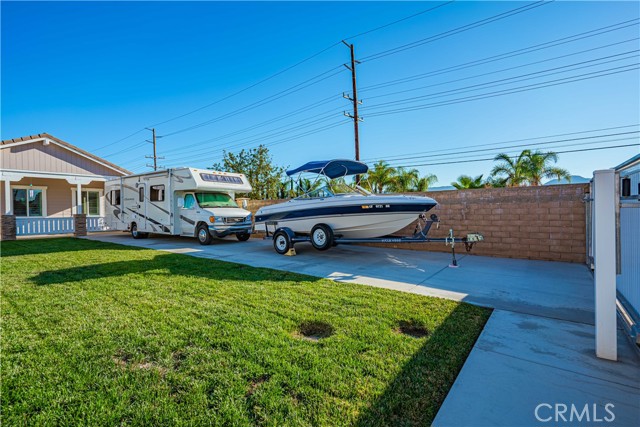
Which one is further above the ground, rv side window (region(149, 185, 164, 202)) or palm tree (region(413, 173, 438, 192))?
palm tree (region(413, 173, 438, 192))

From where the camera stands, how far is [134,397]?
6.98 ft

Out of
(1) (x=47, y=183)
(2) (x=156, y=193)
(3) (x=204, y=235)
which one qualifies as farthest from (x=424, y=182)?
(1) (x=47, y=183)

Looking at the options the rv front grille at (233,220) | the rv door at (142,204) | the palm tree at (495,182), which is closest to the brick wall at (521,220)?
the rv front grille at (233,220)

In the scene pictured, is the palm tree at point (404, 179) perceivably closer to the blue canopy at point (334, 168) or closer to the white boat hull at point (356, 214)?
the blue canopy at point (334, 168)

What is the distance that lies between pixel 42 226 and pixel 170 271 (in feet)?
43.6

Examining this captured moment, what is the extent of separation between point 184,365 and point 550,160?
21228 mm

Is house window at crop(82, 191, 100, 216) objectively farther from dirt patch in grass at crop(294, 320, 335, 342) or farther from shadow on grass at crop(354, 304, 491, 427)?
shadow on grass at crop(354, 304, 491, 427)

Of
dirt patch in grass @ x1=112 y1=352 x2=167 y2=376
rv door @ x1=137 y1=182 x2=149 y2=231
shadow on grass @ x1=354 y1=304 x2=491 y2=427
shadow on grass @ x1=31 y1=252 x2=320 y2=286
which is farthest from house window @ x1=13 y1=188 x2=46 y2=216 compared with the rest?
shadow on grass @ x1=354 y1=304 x2=491 y2=427

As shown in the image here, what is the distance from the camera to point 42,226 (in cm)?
1455

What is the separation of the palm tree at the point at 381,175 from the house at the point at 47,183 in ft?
52.5

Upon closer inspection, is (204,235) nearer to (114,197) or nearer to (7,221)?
(114,197)

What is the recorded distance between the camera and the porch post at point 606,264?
2699 millimetres

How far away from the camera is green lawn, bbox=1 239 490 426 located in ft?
6.55

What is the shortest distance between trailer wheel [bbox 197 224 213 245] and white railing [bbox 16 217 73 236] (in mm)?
9177
